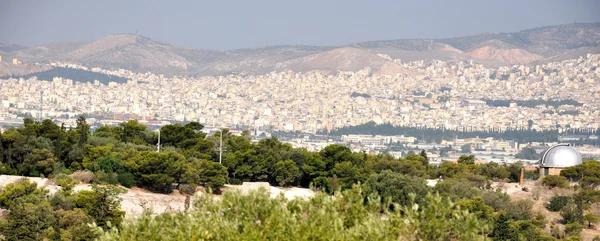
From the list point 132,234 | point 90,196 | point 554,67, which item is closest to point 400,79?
→ point 554,67

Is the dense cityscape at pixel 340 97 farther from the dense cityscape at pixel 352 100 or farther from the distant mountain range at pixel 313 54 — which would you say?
the distant mountain range at pixel 313 54

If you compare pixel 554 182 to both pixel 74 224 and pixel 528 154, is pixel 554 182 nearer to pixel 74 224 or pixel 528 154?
pixel 74 224

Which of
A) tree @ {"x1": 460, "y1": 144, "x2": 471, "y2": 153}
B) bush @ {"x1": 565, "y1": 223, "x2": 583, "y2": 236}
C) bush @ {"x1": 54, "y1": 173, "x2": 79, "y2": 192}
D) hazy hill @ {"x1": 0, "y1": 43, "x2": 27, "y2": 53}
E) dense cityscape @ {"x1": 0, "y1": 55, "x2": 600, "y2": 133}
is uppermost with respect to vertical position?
hazy hill @ {"x1": 0, "y1": 43, "x2": 27, "y2": 53}

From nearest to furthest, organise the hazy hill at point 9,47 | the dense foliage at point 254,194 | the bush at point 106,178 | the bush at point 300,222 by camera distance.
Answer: the bush at point 300,222 < the dense foliage at point 254,194 < the bush at point 106,178 < the hazy hill at point 9,47

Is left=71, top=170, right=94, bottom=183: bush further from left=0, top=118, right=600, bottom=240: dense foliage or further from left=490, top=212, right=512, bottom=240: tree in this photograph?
left=490, top=212, right=512, bottom=240: tree

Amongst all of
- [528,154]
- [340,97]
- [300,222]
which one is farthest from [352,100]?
[300,222]

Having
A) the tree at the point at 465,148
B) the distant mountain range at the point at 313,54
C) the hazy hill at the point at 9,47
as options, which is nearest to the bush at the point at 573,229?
the tree at the point at 465,148

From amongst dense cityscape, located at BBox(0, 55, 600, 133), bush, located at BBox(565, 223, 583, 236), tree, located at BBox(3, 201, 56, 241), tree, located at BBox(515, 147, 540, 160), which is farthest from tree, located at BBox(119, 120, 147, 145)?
dense cityscape, located at BBox(0, 55, 600, 133)
